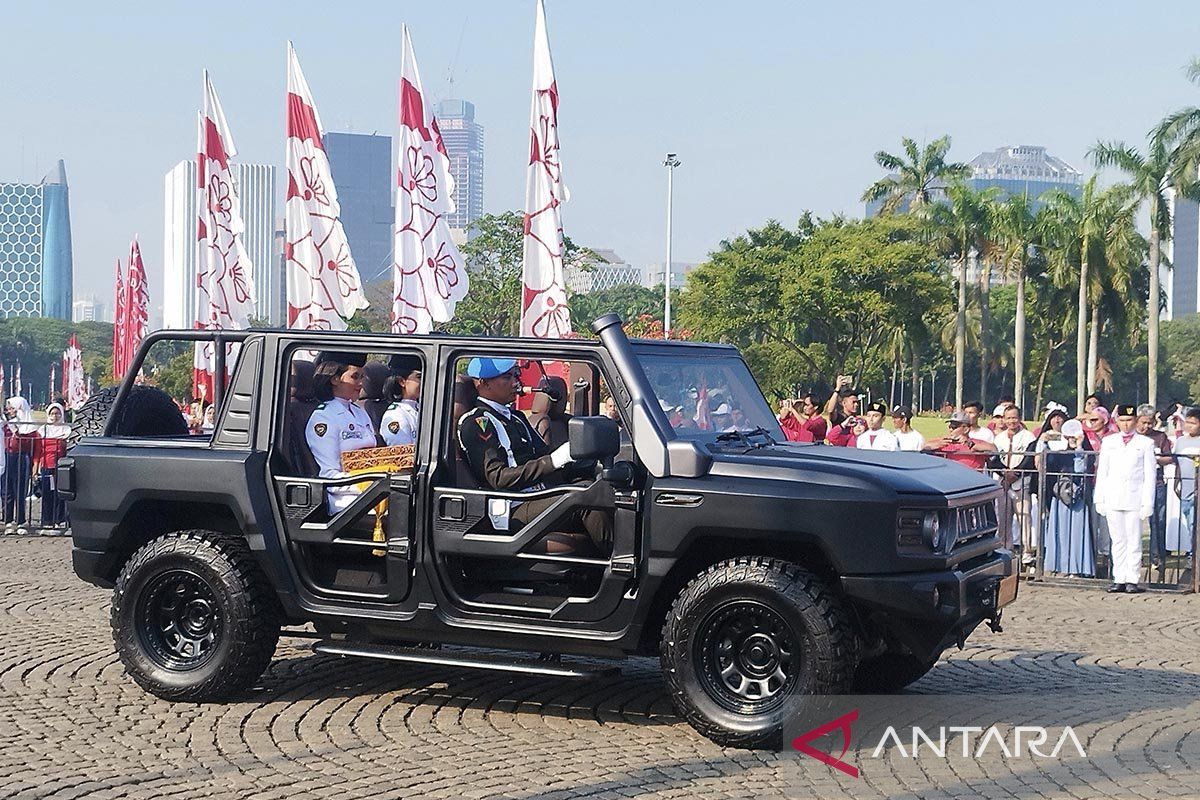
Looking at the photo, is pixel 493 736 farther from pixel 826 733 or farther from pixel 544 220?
pixel 544 220

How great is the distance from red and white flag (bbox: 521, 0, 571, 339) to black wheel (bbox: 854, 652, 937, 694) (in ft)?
37.9

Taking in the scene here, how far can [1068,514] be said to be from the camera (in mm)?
14594

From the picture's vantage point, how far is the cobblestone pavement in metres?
6.47

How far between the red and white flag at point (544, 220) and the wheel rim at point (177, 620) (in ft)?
37.5

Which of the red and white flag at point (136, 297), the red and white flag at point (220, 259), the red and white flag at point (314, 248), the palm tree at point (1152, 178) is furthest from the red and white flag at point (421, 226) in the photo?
the palm tree at point (1152, 178)

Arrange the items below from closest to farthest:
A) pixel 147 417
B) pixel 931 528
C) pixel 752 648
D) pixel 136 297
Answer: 1. pixel 931 528
2. pixel 752 648
3. pixel 147 417
4. pixel 136 297

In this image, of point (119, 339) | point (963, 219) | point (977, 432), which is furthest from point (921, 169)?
point (977, 432)

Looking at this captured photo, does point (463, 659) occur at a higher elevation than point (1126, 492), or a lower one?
lower

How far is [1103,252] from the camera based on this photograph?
6438 cm

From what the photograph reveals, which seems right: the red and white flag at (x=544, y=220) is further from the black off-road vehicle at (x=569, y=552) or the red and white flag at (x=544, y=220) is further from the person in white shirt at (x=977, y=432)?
the black off-road vehicle at (x=569, y=552)

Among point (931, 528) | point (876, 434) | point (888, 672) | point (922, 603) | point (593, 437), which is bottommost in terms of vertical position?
point (888, 672)

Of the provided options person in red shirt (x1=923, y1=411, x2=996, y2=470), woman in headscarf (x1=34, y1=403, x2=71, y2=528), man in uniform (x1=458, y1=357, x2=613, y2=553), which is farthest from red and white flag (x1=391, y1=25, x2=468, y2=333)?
man in uniform (x1=458, y1=357, x2=613, y2=553)

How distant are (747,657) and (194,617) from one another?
320cm

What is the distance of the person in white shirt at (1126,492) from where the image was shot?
14.1m
